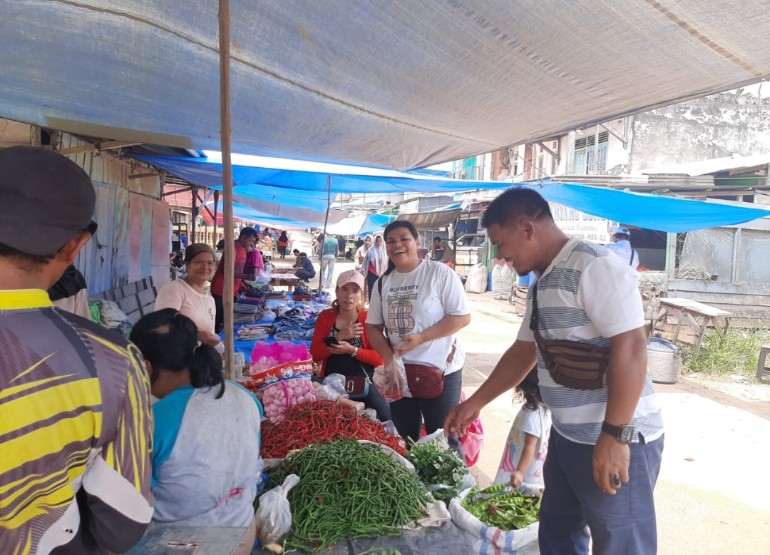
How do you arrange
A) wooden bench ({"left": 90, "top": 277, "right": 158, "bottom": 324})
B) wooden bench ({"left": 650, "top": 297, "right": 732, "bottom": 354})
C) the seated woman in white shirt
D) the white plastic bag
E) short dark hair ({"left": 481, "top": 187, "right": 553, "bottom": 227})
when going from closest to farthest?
the seated woman in white shirt
short dark hair ({"left": 481, "top": 187, "right": 553, "bottom": 227})
wooden bench ({"left": 90, "top": 277, "right": 158, "bottom": 324})
wooden bench ({"left": 650, "top": 297, "right": 732, "bottom": 354})
the white plastic bag

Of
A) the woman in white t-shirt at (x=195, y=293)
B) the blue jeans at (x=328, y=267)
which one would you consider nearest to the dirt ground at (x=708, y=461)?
the woman in white t-shirt at (x=195, y=293)

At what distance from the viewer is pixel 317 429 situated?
3.10 meters

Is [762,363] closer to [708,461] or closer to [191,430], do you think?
[708,461]

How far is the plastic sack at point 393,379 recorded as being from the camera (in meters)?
3.29

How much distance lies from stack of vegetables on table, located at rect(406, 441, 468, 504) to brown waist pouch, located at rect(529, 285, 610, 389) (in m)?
1.19

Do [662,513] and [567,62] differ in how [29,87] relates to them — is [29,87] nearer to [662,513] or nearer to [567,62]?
[567,62]

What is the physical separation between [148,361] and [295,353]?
2708mm

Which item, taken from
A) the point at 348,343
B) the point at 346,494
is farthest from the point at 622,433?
the point at 348,343


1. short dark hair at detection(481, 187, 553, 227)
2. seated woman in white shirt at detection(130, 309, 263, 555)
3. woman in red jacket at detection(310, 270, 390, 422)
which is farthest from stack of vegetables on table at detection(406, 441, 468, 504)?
short dark hair at detection(481, 187, 553, 227)

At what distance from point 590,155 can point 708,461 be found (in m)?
14.3

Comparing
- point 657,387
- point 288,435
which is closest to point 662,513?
point 288,435

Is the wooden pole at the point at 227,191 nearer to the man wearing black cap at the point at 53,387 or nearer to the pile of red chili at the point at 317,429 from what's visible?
the pile of red chili at the point at 317,429

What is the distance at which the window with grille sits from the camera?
16.7 metres

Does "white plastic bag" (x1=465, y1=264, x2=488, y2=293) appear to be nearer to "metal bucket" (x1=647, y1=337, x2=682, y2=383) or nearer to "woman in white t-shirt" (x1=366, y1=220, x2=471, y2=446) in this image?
"metal bucket" (x1=647, y1=337, x2=682, y2=383)
